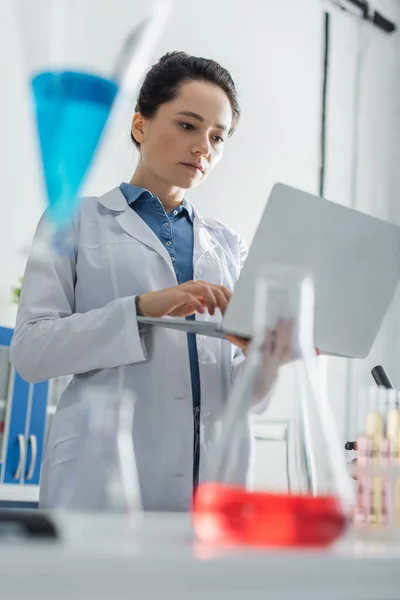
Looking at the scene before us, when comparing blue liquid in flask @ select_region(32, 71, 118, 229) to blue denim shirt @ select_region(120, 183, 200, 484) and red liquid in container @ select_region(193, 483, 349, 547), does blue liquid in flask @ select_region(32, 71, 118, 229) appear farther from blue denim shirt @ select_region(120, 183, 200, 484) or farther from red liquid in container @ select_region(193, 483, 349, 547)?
blue denim shirt @ select_region(120, 183, 200, 484)

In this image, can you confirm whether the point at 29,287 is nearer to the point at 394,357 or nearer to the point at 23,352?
the point at 23,352

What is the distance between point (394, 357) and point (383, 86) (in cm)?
149

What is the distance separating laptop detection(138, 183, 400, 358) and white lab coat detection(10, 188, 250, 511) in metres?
0.21

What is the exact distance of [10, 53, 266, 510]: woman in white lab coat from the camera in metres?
1.04

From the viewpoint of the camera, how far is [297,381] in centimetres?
49

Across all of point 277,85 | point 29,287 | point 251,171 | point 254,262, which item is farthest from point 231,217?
point 254,262

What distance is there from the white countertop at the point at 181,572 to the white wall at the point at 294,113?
2854 millimetres

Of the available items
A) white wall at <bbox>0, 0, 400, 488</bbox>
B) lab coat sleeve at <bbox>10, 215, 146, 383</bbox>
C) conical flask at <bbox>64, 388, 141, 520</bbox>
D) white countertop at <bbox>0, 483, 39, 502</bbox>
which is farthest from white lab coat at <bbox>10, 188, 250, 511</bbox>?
white wall at <bbox>0, 0, 400, 488</bbox>

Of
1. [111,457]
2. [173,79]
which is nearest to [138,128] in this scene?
[173,79]

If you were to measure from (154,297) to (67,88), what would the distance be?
2.12 ft

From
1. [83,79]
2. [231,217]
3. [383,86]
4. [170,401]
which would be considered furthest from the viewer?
[383,86]

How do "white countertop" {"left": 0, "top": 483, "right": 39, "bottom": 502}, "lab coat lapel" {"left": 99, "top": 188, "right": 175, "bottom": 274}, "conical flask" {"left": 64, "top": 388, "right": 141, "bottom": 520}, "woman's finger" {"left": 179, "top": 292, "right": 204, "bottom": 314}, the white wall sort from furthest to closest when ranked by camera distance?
the white wall
"white countertop" {"left": 0, "top": 483, "right": 39, "bottom": 502}
"lab coat lapel" {"left": 99, "top": 188, "right": 175, "bottom": 274}
"woman's finger" {"left": 179, "top": 292, "right": 204, "bottom": 314}
"conical flask" {"left": 64, "top": 388, "right": 141, "bottom": 520}

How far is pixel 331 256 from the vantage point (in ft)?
2.75

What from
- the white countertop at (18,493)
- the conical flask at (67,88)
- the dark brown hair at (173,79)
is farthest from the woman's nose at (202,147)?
the white countertop at (18,493)
